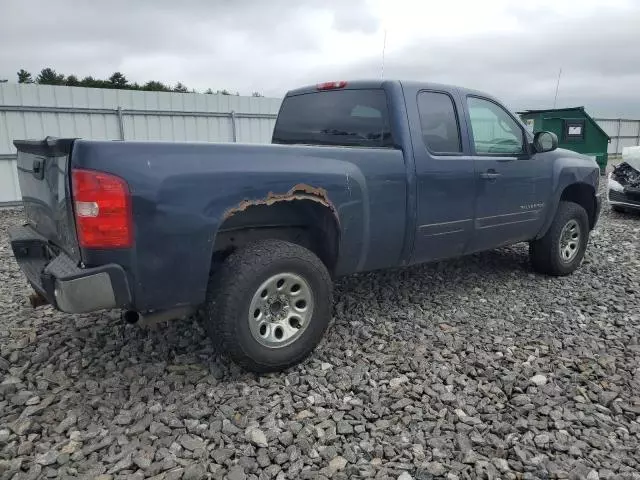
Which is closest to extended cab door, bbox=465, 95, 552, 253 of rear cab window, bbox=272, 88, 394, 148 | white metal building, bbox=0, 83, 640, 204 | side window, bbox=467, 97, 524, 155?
side window, bbox=467, 97, 524, 155

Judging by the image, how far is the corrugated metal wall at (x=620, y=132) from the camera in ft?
73.5

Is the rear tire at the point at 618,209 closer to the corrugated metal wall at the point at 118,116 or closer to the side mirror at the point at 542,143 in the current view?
the side mirror at the point at 542,143

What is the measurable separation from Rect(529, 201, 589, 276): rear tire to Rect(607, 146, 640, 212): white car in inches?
154

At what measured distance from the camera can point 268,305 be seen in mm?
3117

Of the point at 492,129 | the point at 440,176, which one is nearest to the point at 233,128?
the point at 492,129

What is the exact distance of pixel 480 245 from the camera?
4367 mm

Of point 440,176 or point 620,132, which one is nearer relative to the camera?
point 440,176

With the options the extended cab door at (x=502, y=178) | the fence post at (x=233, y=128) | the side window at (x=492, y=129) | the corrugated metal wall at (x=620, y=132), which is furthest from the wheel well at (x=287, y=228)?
the corrugated metal wall at (x=620, y=132)

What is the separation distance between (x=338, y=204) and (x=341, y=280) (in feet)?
6.09

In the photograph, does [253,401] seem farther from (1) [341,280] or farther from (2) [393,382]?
(1) [341,280]

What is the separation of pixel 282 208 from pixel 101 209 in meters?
1.15

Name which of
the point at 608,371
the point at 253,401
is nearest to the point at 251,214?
the point at 253,401

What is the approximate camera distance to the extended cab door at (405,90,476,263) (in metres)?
3.76

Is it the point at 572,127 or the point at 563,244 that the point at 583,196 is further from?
the point at 572,127
